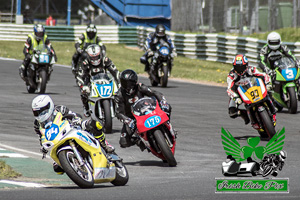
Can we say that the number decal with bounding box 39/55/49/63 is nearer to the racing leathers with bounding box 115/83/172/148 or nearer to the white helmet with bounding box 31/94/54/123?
the racing leathers with bounding box 115/83/172/148

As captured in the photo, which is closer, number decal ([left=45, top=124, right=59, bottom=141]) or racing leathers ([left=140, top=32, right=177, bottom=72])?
number decal ([left=45, top=124, right=59, bottom=141])

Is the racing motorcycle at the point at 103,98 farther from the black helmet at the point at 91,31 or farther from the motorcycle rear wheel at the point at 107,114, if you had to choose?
the black helmet at the point at 91,31

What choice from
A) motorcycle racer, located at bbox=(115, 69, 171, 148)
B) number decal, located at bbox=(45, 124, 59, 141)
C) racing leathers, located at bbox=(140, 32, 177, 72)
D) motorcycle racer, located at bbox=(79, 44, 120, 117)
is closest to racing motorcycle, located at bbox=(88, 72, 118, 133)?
motorcycle racer, located at bbox=(79, 44, 120, 117)

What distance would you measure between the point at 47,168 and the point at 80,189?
1.84 metres

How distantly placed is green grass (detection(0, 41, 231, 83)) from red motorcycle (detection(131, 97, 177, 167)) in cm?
1437

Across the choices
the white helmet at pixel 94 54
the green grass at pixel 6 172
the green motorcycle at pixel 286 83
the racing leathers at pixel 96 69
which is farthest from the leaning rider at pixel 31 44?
the green grass at pixel 6 172

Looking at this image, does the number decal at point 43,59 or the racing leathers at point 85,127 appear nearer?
the racing leathers at point 85,127

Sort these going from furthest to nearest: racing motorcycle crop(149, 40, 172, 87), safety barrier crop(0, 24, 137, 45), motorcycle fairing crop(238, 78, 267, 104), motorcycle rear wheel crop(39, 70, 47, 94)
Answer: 1. safety barrier crop(0, 24, 137, 45)
2. racing motorcycle crop(149, 40, 172, 87)
3. motorcycle rear wheel crop(39, 70, 47, 94)
4. motorcycle fairing crop(238, 78, 267, 104)

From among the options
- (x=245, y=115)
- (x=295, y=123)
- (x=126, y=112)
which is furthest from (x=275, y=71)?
(x=126, y=112)

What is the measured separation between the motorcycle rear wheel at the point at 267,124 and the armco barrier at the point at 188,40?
1340cm

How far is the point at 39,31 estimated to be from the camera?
19875 mm

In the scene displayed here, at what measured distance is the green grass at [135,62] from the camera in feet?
86.2

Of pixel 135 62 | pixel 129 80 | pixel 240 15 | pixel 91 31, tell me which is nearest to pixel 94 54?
pixel 129 80

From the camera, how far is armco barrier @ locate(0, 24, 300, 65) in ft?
91.6
